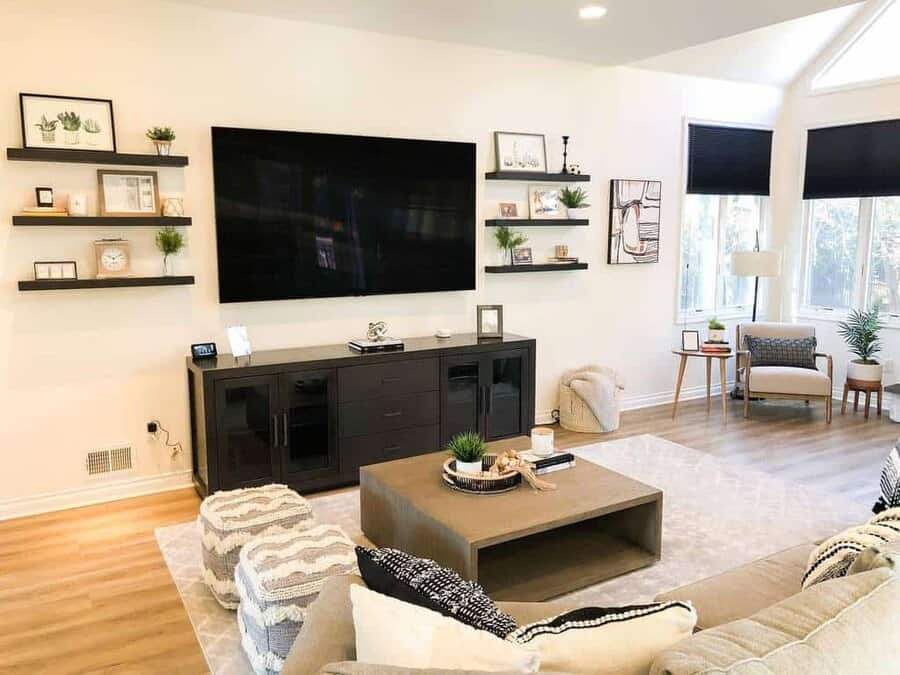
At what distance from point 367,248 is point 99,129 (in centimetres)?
171

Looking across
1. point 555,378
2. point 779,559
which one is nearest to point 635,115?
point 555,378

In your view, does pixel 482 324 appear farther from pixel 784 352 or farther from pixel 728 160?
pixel 728 160

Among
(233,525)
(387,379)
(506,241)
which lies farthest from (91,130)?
(506,241)

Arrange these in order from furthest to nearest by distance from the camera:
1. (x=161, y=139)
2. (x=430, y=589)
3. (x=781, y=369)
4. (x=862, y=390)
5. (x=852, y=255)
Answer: (x=852, y=255), (x=862, y=390), (x=781, y=369), (x=161, y=139), (x=430, y=589)

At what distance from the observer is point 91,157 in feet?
12.7

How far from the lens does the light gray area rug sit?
297 cm

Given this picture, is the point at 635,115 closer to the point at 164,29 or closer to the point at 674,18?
the point at 674,18

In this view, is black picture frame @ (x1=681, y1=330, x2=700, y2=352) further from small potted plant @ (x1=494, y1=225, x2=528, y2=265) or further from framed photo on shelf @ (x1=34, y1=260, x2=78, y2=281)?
framed photo on shelf @ (x1=34, y1=260, x2=78, y2=281)

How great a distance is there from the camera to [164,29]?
4086 millimetres

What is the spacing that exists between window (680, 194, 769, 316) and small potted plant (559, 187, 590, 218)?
125 cm

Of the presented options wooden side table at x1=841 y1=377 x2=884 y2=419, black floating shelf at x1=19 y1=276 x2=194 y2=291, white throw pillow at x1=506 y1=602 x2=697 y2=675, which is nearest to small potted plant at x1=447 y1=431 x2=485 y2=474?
white throw pillow at x1=506 y1=602 x2=697 y2=675

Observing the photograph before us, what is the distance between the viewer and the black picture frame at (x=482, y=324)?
200 inches

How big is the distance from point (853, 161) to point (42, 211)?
6383 mm

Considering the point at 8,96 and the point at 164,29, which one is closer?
the point at 8,96
